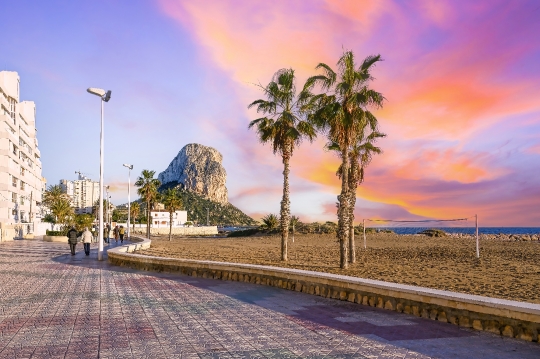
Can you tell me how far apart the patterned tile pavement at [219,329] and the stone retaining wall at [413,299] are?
232 mm

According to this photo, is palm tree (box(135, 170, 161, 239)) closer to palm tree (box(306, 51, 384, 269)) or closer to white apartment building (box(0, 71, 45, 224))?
white apartment building (box(0, 71, 45, 224))

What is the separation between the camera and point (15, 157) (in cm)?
7662

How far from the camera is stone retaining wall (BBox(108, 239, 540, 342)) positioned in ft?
23.3

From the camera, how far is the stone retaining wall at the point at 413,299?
709cm

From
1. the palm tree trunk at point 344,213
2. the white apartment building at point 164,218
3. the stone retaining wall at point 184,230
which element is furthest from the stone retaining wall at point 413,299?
the white apartment building at point 164,218

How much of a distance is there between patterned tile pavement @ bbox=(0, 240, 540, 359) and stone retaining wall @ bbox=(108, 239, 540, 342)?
23cm

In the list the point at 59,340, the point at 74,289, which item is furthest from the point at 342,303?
the point at 74,289

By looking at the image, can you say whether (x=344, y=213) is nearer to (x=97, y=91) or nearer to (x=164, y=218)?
(x=97, y=91)

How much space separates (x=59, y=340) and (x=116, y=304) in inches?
133

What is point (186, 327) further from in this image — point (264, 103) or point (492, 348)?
point (264, 103)

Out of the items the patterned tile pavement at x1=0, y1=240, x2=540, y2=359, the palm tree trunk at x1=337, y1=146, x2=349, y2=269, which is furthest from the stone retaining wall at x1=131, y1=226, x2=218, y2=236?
the patterned tile pavement at x1=0, y1=240, x2=540, y2=359

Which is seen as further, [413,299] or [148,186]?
[148,186]

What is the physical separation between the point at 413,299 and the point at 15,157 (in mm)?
80830

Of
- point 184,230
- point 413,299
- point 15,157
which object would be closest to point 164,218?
point 184,230
